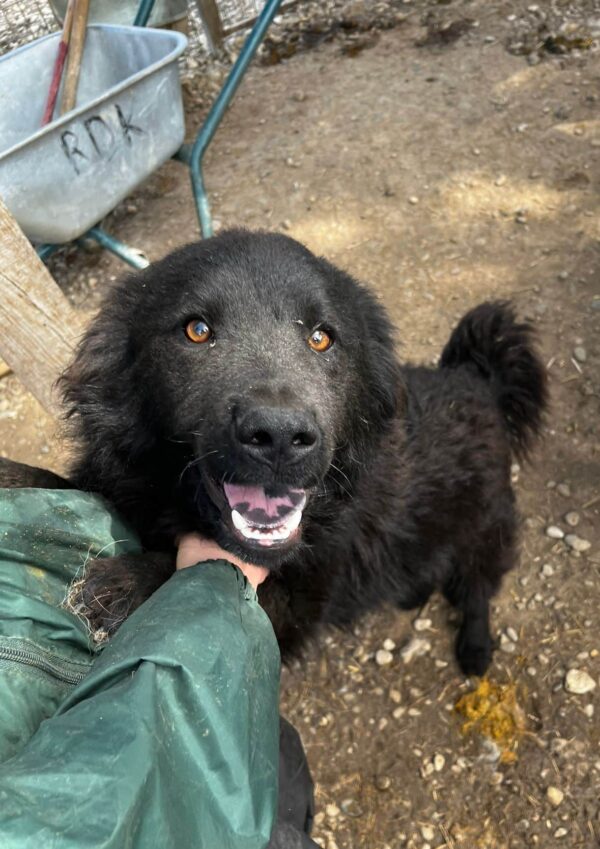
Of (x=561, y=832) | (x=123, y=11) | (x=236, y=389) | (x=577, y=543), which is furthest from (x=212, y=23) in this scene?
(x=561, y=832)

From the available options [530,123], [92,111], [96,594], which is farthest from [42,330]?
[530,123]

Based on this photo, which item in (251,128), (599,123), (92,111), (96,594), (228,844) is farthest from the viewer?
(251,128)

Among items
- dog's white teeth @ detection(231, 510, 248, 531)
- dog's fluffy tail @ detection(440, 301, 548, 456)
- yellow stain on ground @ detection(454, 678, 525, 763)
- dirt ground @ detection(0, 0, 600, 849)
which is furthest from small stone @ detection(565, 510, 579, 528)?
dog's white teeth @ detection(231, 510, 248, 531)

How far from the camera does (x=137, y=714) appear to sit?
3.62 feet

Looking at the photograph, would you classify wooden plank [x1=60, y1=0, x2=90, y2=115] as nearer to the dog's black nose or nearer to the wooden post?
the wooden post

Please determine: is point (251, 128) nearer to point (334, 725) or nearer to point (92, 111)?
point (92, 111)

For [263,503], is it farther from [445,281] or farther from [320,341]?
[445,281]

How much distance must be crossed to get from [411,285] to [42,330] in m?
2.14

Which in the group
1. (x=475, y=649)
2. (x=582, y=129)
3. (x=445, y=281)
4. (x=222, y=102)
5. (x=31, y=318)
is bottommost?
(x=475, y=649)

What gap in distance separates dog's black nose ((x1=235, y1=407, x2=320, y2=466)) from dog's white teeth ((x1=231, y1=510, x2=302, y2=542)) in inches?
10.9

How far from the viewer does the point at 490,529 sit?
8.62 feet

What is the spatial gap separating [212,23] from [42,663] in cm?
617

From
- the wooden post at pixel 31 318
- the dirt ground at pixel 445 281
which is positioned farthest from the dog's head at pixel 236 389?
the dirt ground at pixel 445 281

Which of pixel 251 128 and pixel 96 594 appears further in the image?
pixel 251 128
